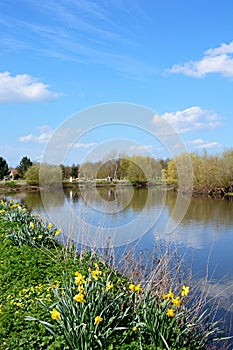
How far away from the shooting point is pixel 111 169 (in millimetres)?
13383

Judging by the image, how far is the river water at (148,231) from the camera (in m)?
6.69

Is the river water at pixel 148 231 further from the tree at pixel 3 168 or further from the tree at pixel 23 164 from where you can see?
the tree at pixel 23 164

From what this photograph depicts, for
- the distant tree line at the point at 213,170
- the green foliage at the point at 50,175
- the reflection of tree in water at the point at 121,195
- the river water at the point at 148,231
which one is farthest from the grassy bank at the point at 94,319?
the distant tree line at the point at 213,170

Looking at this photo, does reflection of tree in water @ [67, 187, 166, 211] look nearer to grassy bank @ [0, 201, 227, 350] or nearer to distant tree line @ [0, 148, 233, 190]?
distant tree line @ [0, 148, 233, 190]

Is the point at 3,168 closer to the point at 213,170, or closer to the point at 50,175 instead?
the point at 213,170

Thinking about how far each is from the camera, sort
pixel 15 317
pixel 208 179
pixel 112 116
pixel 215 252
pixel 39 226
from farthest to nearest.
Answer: pixel 208 179
pixel 215 252
pixel 112 116
pixel 39 226
pixel 15 317

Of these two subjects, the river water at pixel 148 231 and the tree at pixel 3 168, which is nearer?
the river water at pixel 148 231

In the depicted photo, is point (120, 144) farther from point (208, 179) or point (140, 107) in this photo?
point (208, 179)

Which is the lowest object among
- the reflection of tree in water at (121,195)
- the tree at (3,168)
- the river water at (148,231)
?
the river water at (148,231)

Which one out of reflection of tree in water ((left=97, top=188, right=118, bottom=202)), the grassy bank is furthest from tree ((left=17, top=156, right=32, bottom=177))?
the grassy bank

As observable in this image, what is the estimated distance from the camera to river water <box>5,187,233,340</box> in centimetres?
669

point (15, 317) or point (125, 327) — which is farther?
point (15, 317)

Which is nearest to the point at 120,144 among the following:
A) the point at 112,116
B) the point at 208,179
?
the point at 112,116

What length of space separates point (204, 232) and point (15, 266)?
9.99 m
